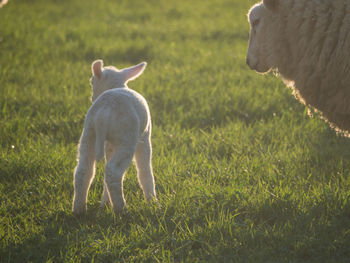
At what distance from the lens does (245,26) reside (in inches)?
400

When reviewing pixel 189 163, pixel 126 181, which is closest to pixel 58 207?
pixel 126 181

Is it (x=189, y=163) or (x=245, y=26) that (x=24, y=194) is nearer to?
→ (x=189, y=163)

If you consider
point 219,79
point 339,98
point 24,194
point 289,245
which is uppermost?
point 339,98

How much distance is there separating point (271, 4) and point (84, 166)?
80.4 inches

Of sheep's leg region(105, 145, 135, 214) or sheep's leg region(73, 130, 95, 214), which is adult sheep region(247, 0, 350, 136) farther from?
sheep's leg region(73, 130, 95, 214)

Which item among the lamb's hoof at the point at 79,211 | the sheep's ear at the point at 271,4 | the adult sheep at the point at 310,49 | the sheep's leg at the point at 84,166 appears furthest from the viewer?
the sheep's ear at the point at 271,4

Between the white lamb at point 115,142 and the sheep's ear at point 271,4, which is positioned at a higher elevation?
the sheep's ear at point 271,4

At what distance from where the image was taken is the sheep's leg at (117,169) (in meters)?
3.18

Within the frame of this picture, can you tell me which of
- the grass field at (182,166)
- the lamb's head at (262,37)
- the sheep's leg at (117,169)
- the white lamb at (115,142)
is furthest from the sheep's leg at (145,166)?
the lamb's head at (262,37)

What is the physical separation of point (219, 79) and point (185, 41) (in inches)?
108

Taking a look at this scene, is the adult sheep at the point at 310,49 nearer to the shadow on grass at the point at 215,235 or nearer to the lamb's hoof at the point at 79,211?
the shadow on grass at the point at 215,235

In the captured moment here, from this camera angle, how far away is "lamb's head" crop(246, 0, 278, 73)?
12.6ft

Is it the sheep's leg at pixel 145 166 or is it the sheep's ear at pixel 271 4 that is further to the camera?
the sheep's ear at pixel 271 4

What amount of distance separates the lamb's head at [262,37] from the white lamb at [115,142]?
4.02 feet
